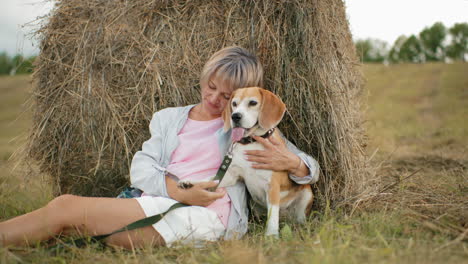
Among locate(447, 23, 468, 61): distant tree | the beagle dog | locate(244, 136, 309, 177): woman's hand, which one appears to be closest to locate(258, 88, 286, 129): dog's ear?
the beagle dog

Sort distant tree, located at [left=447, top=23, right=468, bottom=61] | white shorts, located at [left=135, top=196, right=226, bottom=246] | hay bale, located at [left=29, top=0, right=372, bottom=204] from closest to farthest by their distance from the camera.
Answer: white shorts, located at [left=135, top=196, right=226, bottom=246] → hay bale, located at [left=29, top=0, right=372, bottom=204] → distant tree, located at [left=447, top=23, right=468, bottom=61]

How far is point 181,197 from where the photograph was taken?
247 cm

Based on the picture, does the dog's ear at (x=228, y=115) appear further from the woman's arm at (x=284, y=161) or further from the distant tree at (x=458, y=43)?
the distant tree at (x=458, y=43)

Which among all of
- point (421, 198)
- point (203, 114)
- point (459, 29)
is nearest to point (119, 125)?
point (203, 114)

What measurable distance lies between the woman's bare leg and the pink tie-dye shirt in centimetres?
45

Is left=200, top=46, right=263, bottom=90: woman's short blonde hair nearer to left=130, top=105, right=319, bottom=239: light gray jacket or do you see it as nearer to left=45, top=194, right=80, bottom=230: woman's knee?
left=130, top=105, right=319, bottom=239: light gray jacket

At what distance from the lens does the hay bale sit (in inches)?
116

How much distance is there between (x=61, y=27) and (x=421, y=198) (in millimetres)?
3777

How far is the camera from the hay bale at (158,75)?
296cm

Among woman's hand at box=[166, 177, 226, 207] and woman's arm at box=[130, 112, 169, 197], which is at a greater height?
woman's arm at box=[130, 112, 169, 197]

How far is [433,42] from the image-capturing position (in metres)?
34.8

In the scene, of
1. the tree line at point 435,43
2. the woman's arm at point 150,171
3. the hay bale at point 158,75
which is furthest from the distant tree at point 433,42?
the woman's arm at point 150,171

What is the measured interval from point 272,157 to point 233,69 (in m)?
0.73

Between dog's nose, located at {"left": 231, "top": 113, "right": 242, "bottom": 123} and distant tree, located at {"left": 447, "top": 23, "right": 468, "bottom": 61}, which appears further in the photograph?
distant tree, located at {"left": 447, "top": 23, "right": 468, "bottom": 61}
